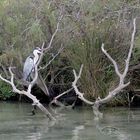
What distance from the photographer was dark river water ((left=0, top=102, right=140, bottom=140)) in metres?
10.4

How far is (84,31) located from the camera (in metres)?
15.1

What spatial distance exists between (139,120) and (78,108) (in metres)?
3.07

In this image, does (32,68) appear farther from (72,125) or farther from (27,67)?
→ (72,125)

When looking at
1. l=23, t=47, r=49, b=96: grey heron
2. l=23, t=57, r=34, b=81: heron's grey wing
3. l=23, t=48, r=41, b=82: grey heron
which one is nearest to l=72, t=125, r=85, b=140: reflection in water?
l=23, t=47, r=49, b=96: grey heron

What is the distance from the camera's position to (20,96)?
17.6m

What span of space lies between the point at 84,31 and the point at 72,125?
4034 mm

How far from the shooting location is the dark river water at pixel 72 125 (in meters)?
10.4

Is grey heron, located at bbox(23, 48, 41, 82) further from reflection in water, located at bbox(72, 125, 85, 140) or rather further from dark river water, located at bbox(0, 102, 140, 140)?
reflection in water, located at bbox(72, 125, 85, 140)

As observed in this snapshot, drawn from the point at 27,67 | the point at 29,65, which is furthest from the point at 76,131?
the point at 27,67

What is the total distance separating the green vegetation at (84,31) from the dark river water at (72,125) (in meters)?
1.15

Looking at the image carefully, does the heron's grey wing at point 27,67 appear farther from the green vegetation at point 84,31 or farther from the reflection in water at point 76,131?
the reflection in water at point 76,131

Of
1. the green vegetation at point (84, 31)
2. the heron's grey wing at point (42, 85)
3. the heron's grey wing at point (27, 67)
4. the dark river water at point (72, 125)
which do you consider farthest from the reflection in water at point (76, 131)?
the heron's grey wing at point (42, 85)

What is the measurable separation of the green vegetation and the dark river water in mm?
1153

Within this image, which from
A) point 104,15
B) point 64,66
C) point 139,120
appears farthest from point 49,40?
point 139,120
